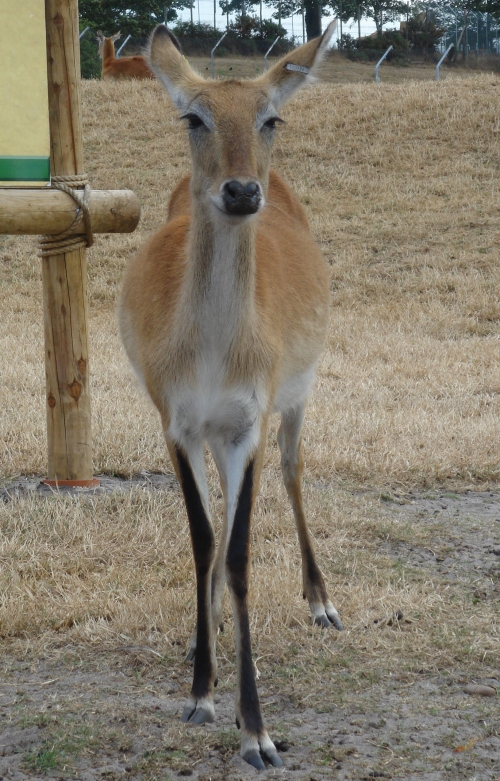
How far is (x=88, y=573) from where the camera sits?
4.42 metres

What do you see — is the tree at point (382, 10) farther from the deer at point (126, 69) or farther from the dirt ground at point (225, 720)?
the dirt ground at point (225, 720)

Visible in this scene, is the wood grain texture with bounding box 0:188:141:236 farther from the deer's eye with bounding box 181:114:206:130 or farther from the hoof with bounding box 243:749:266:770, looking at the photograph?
the hoof with bounding box 243:749:266:770

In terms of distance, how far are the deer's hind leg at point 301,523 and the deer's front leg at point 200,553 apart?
776mm

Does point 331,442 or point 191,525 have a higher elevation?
point 191,525

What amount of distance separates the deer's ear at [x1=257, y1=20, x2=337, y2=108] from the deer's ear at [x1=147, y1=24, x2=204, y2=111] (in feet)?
0.93

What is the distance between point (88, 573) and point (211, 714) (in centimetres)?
132

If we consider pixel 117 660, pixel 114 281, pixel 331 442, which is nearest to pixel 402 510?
pixel 331 442

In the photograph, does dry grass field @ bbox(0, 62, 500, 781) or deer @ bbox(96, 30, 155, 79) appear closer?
dry grass field @ bbox(0, 62, 500, 781)

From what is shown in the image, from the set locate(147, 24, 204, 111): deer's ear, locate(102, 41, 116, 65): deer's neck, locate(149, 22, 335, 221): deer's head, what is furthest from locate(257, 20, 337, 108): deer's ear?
locate(102, 41, 116, 65): deer's neck

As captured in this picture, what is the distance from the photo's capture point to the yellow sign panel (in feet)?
16.4

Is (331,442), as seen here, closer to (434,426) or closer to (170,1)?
(434,426)

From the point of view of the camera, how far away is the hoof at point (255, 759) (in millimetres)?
3007

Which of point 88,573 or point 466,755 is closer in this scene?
point 466,755

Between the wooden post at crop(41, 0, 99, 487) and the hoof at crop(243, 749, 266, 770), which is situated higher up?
the wooden post at crop(41, 0, 99, 487)
